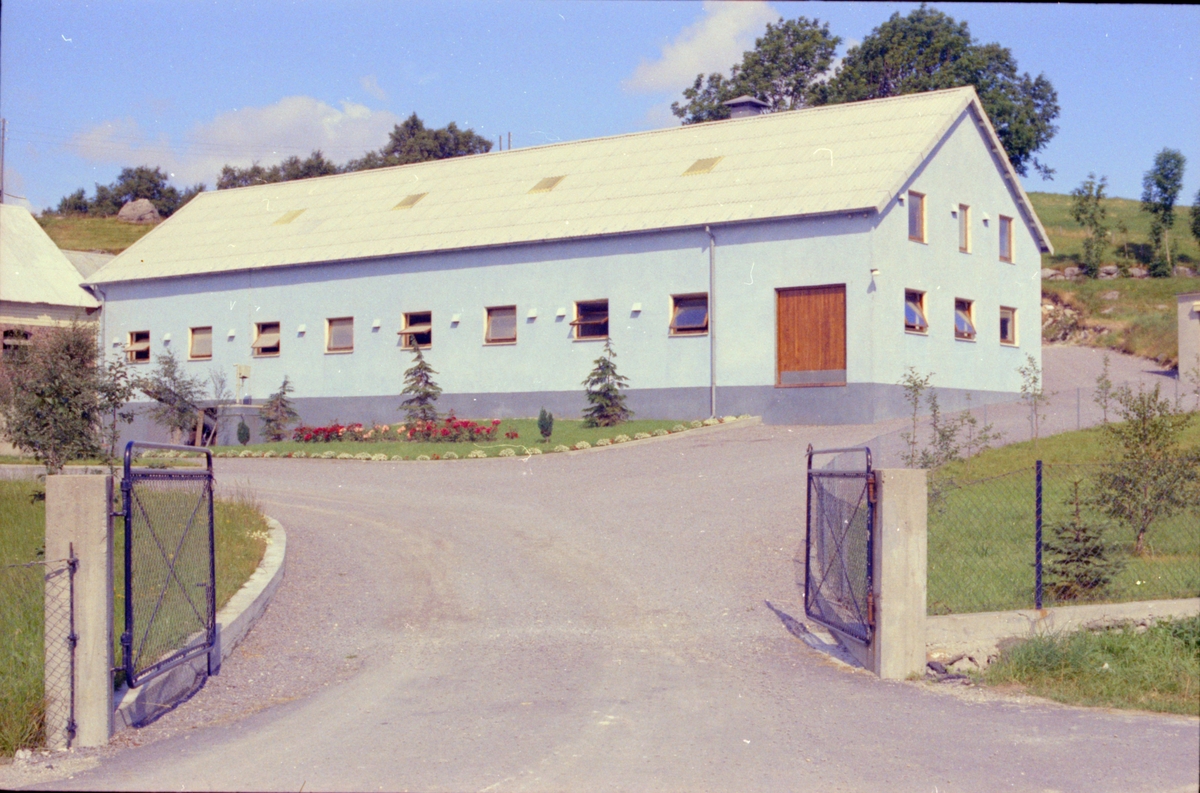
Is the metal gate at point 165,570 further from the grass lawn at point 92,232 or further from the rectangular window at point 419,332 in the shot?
the grass lawn at point 92,232

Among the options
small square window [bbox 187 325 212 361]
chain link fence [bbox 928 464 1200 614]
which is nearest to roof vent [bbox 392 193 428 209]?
small square window [bbox 187 325 212 361]

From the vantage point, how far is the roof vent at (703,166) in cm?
3152

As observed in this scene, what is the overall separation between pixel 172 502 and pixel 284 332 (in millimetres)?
26138

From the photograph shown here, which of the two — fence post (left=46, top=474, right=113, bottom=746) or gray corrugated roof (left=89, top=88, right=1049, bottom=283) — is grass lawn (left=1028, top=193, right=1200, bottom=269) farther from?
fence post (left=46, top=474, right=113, bottom=746)

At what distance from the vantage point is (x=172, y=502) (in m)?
10.1

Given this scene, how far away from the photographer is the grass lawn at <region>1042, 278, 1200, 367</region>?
39.2 meters

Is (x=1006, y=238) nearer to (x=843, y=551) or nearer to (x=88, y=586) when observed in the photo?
(x=843, y=551)

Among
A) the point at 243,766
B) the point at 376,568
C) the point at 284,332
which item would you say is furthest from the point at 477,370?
the point at 243,766

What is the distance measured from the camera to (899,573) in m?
9.38

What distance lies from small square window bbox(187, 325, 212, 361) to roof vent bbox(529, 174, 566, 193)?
1144 cm

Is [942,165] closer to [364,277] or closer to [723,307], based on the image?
[723,307]

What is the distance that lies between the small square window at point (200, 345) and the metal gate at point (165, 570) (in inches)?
1094

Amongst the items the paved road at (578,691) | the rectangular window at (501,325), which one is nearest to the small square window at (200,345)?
the rectangular window at (501,325)

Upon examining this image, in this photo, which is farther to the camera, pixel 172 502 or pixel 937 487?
pixel 937 487
